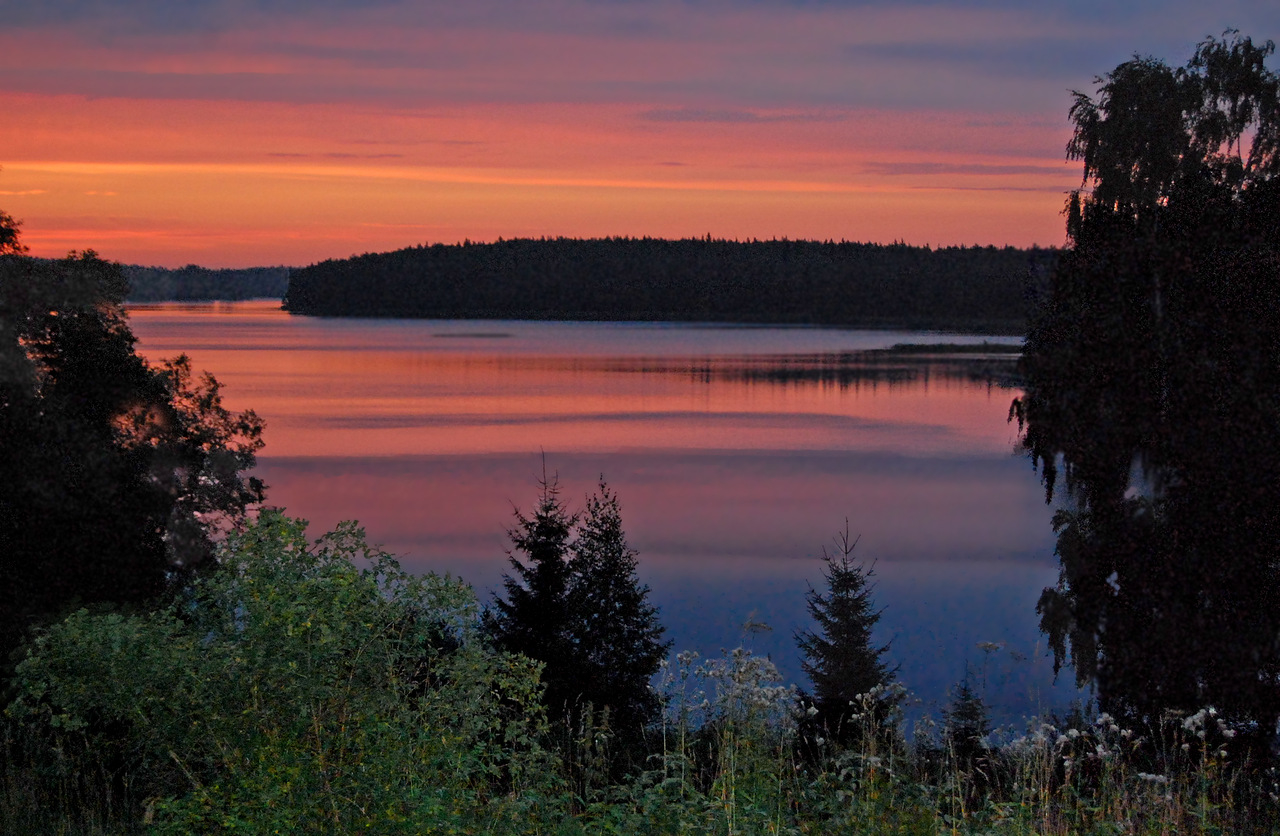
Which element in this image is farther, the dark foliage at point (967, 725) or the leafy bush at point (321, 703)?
the dark foliage at point (967, 725)

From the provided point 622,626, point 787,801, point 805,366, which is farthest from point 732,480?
point 805,366

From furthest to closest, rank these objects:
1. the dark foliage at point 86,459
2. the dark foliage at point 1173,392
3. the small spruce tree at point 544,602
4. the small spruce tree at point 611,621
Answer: the small spruce tree at point 611,621
the small spruce tree at point 544,602
the dark foliage at point 86,459
the dark foliage at point 1173,392

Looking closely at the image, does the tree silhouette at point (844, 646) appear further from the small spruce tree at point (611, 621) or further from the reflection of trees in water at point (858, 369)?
the reflection of trees in water at point (858, 369)

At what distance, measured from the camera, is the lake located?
142 feet

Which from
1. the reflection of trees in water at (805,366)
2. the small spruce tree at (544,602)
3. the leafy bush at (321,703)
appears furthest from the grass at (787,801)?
the reflection of trees in water at (805,366)

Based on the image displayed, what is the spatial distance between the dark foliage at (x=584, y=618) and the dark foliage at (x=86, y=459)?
8.02 meters

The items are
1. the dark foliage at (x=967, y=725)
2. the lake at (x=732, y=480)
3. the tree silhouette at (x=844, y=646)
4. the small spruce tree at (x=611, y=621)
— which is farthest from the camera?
the lake at (x=732, y=480)

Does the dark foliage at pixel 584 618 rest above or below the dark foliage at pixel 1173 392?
below

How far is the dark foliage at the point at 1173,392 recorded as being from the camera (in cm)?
1967

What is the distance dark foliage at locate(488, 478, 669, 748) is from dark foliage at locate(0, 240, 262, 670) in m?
8.02

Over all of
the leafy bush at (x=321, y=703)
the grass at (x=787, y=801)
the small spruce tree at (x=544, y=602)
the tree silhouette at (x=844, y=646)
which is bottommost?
the tree silhouette at (x=844, y=646)

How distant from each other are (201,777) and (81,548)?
1667cm

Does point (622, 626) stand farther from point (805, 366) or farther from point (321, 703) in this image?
point (805, 366)

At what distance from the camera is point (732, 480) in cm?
7506
